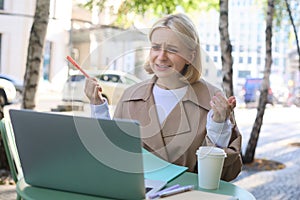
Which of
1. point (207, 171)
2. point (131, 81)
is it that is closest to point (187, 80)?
point (131, 81)

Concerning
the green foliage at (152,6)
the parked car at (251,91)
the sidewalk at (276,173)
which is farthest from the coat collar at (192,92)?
the parked car at (251,91)

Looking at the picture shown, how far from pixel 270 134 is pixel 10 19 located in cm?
554

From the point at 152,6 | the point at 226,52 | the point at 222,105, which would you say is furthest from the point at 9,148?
the point at 152,6

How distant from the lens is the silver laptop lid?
0.87 meters

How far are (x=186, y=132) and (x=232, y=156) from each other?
171 millimetres

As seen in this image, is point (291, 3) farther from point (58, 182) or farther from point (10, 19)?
point (58, 182)

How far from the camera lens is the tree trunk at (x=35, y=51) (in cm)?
373

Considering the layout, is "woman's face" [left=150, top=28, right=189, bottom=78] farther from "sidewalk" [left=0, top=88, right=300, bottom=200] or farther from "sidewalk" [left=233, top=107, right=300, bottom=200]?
"sidewalk" [left=233, top=107, right=300, bottom=200]

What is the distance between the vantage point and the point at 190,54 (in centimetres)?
142

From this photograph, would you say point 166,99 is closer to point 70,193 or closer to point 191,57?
point 191,57

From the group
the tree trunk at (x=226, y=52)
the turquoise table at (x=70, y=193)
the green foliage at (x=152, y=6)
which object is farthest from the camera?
the green foliage at (x=152, y=6)

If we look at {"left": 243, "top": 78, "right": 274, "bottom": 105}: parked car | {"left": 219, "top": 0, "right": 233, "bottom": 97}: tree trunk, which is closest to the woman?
{"left": 219, "top": 0, "right": 233, "bottom": 97}: tree trunk

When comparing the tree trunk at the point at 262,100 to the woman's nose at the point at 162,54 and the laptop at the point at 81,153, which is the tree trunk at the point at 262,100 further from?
the laptop at the point at 81,153

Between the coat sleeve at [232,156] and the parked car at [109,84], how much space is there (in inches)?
15.0
